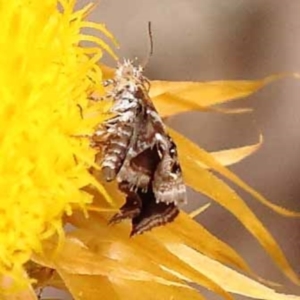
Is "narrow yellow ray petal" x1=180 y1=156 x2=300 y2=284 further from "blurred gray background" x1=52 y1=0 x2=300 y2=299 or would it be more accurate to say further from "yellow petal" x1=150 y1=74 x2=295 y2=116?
"blurred gray background" x1=52 y1=0 x2=300 y2=299

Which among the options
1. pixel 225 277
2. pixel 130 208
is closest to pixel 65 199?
pixel 130 208

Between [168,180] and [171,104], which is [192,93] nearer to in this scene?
[171,104]

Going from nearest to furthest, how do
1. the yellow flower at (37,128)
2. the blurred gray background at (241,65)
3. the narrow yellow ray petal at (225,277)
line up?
the yellow flower at (37,128)
the narrow yellow ray petal at (225,277)
the blurred gray background at (241,65)

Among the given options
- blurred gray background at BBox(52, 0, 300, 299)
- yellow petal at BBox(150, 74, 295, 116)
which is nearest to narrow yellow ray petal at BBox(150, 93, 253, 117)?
yellow petal at BBox(150, 74, 295, 116)

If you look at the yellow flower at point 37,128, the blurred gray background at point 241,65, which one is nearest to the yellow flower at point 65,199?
the yellow flower at point 37,128

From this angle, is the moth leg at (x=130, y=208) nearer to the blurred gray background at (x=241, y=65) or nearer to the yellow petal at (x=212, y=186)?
the yellow petal at (x=212, y=186)

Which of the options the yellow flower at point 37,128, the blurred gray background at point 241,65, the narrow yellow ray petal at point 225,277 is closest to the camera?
the yellow flower at point 37,128

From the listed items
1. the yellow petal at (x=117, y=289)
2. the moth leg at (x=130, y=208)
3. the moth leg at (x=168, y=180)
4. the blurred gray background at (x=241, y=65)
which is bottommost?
the yellow petal at (x=117, y=289)

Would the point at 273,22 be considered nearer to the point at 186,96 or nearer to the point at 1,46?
the point at 186,96
